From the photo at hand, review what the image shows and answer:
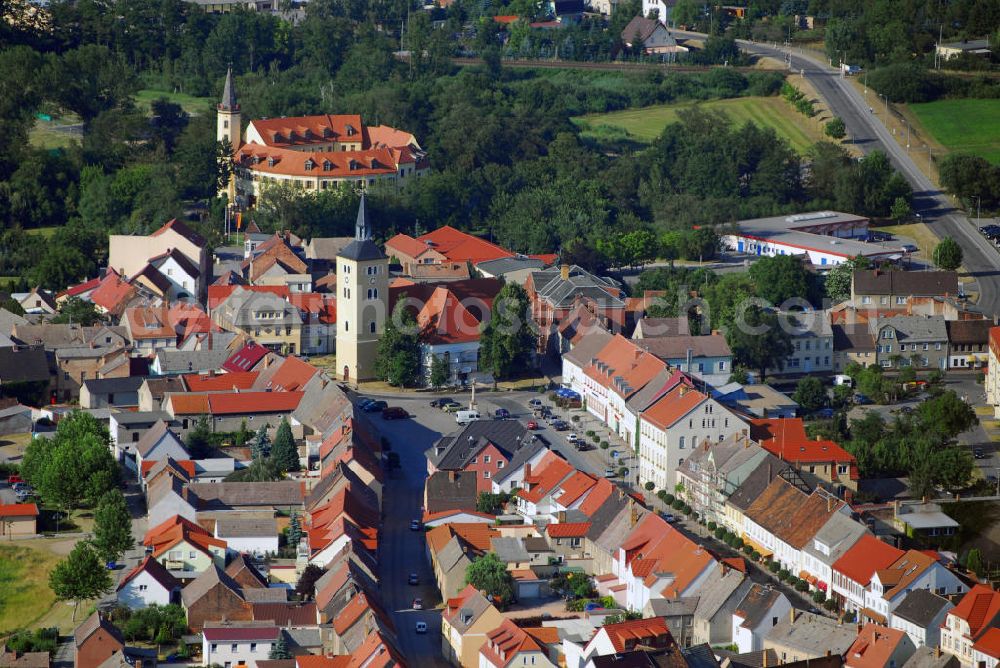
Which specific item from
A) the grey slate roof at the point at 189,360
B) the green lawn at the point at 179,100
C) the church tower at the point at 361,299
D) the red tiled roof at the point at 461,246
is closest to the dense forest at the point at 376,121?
the green lawn at the point at 179,100

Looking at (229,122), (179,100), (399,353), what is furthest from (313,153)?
(399,353)

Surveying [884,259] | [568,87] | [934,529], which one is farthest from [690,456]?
[568,87]

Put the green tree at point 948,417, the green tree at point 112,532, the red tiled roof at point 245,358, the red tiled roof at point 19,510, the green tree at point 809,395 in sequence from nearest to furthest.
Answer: the green tree at point 112,532, the red tiled roof at point 19,510, the green tree at point 948,417, the green tree at point 809,395, the red tiled roof at point 245,358

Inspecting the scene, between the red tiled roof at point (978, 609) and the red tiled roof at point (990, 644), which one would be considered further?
the red tiled roof at point (978, 609)

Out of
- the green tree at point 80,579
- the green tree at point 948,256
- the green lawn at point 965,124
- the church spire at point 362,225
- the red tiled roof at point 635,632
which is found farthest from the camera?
the green lawn at point 965,124

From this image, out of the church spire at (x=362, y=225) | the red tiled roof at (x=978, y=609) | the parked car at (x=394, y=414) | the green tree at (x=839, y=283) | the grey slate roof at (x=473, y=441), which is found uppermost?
the church spire at (x=362, y=225)

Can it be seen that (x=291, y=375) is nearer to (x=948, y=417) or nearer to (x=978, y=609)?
(x=948, y=417)

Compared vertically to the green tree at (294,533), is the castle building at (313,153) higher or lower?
higher

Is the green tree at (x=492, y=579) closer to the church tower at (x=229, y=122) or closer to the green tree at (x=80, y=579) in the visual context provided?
the green tree at (x=80, y=579)
